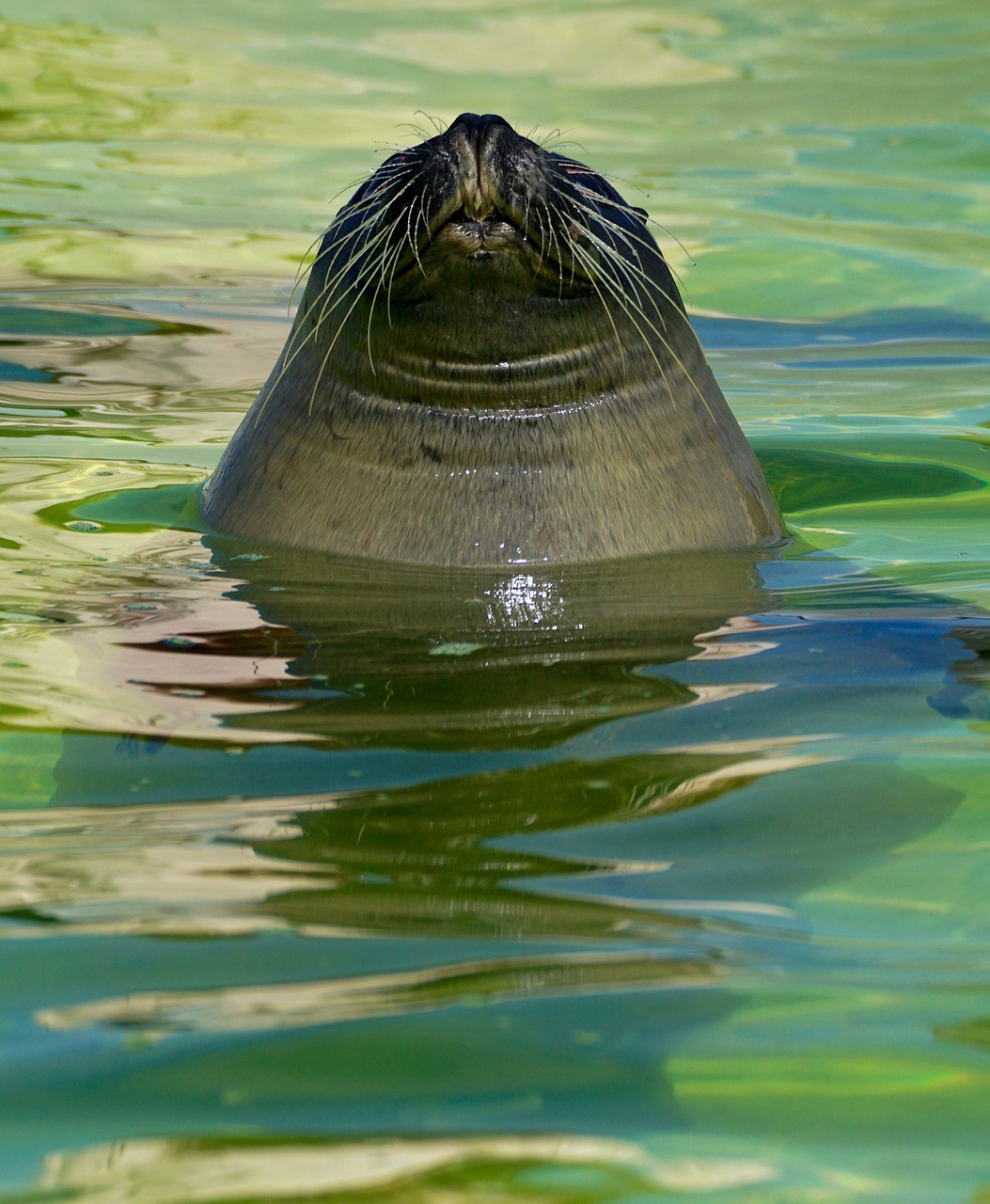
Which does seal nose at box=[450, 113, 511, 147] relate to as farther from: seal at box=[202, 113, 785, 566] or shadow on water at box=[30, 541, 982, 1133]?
shadow on water at box=[30, 541, 982, 1133]

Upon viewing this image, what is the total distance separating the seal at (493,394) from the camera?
4039 millimetres

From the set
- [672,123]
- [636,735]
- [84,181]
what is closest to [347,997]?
[636,735]

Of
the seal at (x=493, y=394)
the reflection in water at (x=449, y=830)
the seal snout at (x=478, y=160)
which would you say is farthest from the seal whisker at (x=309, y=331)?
the reflection in water at (x=449, y=830)

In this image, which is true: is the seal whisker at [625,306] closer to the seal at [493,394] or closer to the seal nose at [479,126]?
the seal at [493,394]

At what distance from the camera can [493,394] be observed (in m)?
4.29

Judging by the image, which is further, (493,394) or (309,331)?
(309,331)

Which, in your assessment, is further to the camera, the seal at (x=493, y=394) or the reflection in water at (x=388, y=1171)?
the seal at (x=493, y=394)

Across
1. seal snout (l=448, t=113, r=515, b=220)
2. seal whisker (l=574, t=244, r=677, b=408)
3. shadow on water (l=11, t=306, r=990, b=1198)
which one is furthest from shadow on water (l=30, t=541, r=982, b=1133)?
seal snout (l=448, t=113, r=515, b=220)

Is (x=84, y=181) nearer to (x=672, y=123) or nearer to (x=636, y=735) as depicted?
(x=672, y=123)

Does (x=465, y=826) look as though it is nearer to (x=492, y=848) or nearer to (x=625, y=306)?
(x=492, y=848)

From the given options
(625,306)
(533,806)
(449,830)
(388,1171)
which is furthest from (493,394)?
(388,1171)

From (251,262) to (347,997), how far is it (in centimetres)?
772

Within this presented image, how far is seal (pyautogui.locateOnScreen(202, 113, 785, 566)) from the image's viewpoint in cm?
404

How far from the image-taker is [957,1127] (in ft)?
6.13
